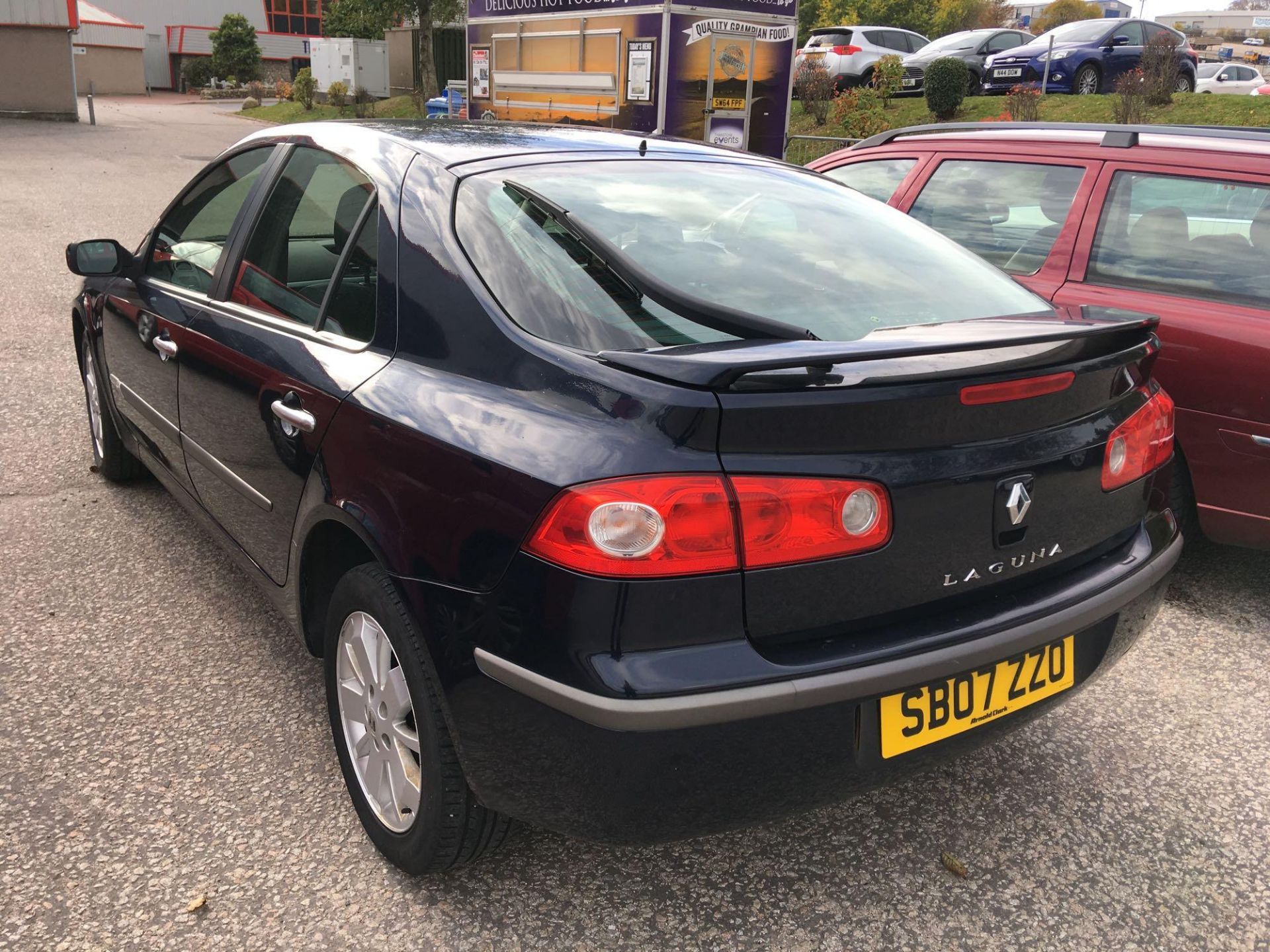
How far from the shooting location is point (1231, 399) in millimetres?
3426

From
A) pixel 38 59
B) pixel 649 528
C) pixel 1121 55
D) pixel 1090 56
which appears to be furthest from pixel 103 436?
pixel 38 59

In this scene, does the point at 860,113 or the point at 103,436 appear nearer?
the point at 103,436

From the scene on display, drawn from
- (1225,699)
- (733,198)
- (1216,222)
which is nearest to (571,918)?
(733,198)

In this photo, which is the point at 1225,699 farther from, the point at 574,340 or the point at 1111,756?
the point at 574,340

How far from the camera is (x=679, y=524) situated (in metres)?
1.73

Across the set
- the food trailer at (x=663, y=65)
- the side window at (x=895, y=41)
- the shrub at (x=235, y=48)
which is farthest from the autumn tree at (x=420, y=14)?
the shrub at (x=235, y=48)

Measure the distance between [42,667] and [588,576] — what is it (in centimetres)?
212

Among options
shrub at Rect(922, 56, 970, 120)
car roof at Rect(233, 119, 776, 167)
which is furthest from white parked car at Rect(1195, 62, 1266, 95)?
car roof at Rect(233, 119, 776, 167)

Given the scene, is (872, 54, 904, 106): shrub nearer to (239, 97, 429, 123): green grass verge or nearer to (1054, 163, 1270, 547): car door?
(239, 97, 429, 123): green grass verge

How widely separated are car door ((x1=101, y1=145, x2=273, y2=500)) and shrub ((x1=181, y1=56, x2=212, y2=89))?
5802 cm

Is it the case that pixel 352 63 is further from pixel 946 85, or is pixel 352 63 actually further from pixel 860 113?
pixel 946 85

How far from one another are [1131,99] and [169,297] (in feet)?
58.0

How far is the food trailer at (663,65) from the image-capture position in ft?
41.1

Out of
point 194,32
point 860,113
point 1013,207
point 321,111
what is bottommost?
point 1013,207
